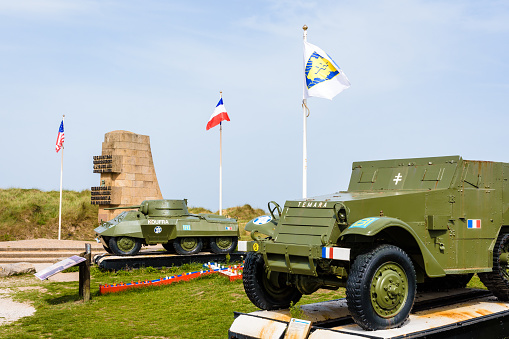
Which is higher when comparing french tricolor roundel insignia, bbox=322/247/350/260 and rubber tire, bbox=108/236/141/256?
french tricolor roundel insignia, bbox=322/247/350/260

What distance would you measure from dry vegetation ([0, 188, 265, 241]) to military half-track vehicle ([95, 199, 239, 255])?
9.61m

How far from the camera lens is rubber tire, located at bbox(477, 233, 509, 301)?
7.85 m

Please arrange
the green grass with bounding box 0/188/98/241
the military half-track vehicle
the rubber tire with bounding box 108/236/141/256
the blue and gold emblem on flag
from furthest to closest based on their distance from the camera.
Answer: the green grass with bounding box 0/188/98/241, the military half-track vehicle, the rubber tire with bounding box 108/236/141/256, the blue and gold emblem on flag

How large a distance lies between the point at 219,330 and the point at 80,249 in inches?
546

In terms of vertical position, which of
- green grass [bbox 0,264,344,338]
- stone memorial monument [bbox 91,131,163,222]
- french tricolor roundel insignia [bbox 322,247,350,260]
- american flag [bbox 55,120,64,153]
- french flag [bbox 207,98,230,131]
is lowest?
green grass [bbox 0,264,344,338]

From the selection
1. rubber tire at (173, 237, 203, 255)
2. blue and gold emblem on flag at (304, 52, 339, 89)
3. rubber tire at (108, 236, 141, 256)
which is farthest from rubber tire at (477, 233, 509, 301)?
rubber tire at (108, 236, 141, 256)

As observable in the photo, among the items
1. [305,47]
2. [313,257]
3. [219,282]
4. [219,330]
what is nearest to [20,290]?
[219,282]

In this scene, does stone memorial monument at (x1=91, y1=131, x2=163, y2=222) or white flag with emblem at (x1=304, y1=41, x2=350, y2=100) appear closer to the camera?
white flag with emblem at (x1=304, y1=41, x2=350, y2=100)

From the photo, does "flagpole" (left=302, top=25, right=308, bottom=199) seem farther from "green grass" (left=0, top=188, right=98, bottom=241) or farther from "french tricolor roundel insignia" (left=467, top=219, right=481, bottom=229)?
"green grass" (left=0, top=188, right=98, bottom=241)

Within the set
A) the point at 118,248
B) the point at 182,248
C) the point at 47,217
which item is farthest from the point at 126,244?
the point at 47,217

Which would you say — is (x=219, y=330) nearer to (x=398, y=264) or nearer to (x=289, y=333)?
(x=289, y=333)

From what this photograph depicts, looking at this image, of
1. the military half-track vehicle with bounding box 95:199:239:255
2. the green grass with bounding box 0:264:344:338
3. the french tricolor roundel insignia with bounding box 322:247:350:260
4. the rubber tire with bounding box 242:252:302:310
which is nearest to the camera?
the french tricolor roundel insignia with bounding box 322:247:350:260

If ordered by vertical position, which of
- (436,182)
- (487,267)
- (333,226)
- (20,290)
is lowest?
(20,290)

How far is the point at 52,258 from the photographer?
2030 centimetres
